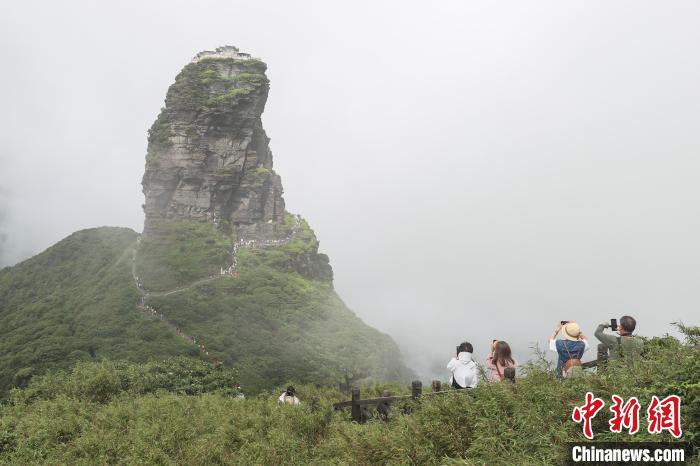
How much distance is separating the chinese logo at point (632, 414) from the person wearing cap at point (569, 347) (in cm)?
186

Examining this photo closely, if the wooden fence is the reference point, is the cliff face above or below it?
above

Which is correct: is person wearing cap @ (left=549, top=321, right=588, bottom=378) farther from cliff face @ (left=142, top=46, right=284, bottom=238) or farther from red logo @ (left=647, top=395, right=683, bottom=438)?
cliff face @ (left=142, top=46, right=284, bottom=238)

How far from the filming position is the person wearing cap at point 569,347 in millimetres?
7938

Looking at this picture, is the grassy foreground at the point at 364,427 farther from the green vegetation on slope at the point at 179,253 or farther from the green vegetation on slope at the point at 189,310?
the green vegetation on slope at the point at 179,253

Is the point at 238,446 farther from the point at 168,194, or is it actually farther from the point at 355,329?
the point at 168,194

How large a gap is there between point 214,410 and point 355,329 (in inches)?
2325

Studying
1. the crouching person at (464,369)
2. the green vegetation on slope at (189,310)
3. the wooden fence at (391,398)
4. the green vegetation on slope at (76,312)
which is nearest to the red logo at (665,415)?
the wooden fence at (391,398)

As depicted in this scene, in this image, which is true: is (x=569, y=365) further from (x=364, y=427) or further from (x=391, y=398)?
(x=364, y=427)

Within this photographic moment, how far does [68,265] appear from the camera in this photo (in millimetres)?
81375

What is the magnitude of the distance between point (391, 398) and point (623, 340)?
4.74m

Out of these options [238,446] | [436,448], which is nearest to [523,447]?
[436,448]

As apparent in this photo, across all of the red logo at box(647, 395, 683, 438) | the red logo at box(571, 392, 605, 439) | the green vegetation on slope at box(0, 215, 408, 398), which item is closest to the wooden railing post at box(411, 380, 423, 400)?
the red logo at box(571, 392, 605, 439)

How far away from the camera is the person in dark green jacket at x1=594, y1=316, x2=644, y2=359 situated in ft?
24.9

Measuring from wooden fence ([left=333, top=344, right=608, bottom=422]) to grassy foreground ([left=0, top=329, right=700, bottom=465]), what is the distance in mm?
331
